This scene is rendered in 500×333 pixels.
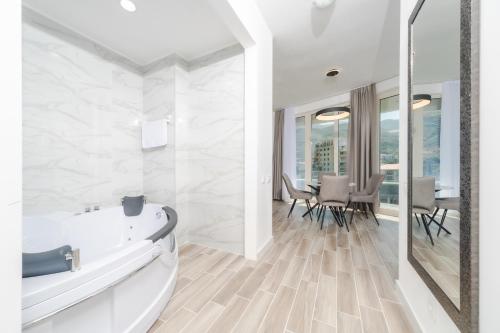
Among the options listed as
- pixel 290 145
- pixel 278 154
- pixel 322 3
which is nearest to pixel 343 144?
pixel 290 145

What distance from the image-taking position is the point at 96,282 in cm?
79

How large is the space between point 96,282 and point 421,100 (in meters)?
2.09

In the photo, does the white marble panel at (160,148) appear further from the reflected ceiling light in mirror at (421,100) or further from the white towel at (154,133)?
the reflected ceiling light in mirror at (421,100)

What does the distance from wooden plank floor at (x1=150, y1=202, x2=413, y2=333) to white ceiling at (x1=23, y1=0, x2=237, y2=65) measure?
8.64 feet

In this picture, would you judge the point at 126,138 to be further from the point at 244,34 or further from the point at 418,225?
the point at 418,225

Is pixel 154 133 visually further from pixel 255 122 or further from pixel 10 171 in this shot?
pixel 10 171

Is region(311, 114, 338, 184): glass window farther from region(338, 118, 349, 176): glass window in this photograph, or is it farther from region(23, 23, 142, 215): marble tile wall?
region(23, 23, 142, 215): marble tile wall

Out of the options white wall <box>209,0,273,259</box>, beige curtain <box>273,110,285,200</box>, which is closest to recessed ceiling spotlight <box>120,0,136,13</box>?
white wall <box>209,0,273,259</box>

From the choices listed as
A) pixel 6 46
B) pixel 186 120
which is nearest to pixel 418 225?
pixel 6 46

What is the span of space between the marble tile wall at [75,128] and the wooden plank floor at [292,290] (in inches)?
55.2

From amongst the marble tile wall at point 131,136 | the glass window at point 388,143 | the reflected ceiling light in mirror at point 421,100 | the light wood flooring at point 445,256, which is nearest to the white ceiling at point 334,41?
the glass window at point 388,143

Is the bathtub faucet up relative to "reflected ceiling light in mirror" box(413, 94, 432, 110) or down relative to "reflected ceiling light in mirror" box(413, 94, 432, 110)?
down

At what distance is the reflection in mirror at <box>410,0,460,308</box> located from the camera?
30.2 inches

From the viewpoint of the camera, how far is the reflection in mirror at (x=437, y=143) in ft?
2.52
